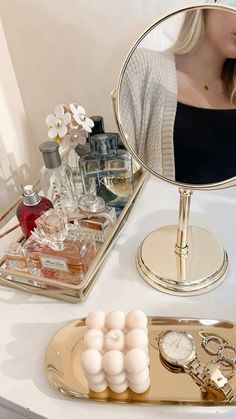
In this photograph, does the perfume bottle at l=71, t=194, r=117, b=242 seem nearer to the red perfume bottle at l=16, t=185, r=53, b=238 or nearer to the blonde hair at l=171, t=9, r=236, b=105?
the red perfume bottle at l=16, t=185, r=53, b=238

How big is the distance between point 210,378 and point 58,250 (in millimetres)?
277

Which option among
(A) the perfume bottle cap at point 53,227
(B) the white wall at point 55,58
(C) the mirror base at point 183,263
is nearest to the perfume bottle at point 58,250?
(A) the perfume bottle cap at point 53,227

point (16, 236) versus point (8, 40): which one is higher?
point (8, 40)

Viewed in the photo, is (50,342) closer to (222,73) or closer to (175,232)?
(175,232)

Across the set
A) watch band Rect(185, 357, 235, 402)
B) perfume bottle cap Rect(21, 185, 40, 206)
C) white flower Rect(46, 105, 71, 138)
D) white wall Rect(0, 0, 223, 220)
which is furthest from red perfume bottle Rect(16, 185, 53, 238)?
watch band Rect(185, 357, 235, 402)

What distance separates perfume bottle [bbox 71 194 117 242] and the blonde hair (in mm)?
287

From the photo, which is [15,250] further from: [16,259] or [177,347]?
[177,347]

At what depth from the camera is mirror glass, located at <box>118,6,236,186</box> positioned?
0.47m

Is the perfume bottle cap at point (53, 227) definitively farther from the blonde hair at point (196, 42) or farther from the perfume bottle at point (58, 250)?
the blonde hair at point (196, 42)

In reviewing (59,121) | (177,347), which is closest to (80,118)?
(59,121)

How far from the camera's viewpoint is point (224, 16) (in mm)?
454

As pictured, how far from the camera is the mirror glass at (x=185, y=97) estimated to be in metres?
0.47

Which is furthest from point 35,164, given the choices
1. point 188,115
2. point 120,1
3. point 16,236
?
point 188,115

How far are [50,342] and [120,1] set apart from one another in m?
0.59
